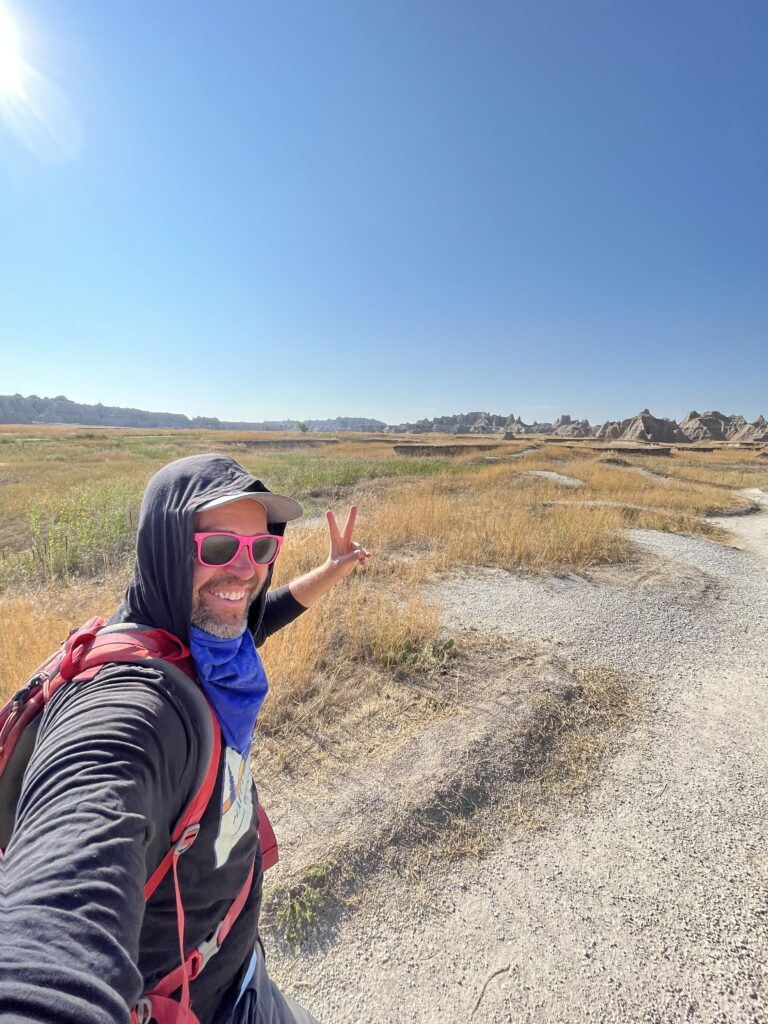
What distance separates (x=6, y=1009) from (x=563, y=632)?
4838mm

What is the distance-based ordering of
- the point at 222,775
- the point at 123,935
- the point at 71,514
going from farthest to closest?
the point at 71,514 → the point at 222,775 → the point at 123,935

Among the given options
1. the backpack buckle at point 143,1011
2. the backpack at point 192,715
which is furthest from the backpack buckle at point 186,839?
the backpack buckle at point 143,1011

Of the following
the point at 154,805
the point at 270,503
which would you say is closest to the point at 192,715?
the point at 154,805

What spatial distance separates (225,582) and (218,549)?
11 centimetres

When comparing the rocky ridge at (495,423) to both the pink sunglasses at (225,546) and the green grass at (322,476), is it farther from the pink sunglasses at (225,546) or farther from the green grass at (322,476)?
the pink sunglasses at (225,546)

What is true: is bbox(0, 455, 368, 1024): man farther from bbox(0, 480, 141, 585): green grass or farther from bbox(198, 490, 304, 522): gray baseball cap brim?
bbox(0, 480, 141, 585): green grass

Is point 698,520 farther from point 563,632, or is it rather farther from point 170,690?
point 170,690

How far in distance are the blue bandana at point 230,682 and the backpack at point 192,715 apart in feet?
0.17

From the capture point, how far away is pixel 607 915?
186cm

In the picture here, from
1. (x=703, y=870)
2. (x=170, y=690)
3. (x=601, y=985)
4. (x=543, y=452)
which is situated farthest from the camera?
(x=543, y=452)

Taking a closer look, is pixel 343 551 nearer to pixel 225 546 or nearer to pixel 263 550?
pixel 263 550

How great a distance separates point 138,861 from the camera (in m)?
0.76

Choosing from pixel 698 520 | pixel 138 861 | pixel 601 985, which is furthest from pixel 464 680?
pixel 698 520

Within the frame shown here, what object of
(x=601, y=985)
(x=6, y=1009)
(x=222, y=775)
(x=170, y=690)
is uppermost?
(x=170, y=690)
